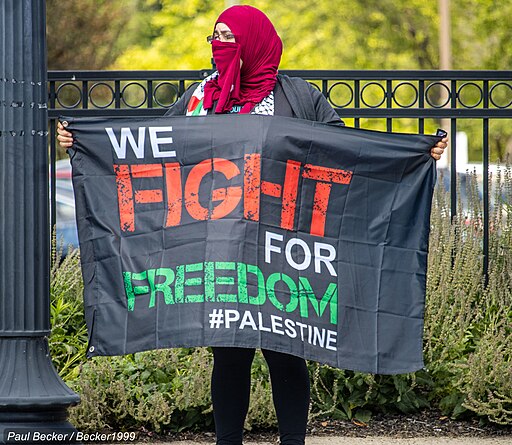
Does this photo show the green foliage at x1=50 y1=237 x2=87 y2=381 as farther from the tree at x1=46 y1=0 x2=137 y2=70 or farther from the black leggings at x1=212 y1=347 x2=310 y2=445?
the tree at x1=46 y1=0 x2=137 y2=70

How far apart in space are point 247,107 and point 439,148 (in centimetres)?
85

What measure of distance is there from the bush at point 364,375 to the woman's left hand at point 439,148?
4.84ft

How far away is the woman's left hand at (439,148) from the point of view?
4.46m

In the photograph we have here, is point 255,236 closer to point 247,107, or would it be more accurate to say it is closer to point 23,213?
point 247,107

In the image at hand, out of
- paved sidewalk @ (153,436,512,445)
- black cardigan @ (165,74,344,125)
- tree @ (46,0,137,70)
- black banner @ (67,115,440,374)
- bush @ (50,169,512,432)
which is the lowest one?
paved sidewalk @ (153,436,512,445)

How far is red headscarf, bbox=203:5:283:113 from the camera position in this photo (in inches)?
169

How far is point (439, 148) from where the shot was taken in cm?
448

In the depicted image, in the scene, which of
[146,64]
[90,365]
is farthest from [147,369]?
[146,64]

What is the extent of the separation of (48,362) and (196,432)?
1.61 metres

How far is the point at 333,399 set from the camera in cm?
566

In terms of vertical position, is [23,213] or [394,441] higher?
[23,213]

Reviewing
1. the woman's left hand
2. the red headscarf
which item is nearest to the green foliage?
the red headscarf

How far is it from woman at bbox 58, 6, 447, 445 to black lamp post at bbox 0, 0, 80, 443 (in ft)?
2.14

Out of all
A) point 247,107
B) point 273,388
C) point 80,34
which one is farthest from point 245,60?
point 80,34
